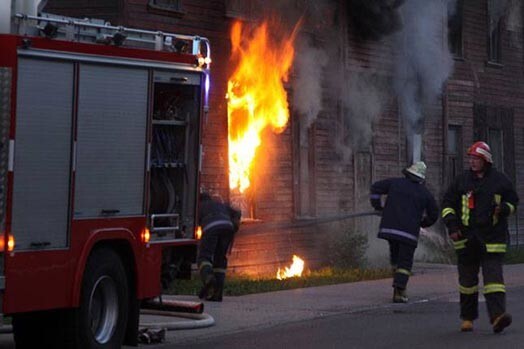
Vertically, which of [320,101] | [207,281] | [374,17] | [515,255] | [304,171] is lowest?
[207,281]

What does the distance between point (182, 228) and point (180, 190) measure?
0.33 m

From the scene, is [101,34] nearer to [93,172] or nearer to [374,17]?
[93,172]

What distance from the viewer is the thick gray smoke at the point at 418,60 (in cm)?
2141

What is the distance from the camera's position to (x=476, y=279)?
1084 centimetres

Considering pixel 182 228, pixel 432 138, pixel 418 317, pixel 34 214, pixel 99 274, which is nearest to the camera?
pixel 34 214

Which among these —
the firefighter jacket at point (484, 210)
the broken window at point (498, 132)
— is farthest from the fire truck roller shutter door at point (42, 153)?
the broken window at point (498, 132)

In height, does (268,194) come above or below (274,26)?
below

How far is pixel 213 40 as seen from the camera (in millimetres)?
17234

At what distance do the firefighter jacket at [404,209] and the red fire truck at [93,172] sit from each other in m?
4.49

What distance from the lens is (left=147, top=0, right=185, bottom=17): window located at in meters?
16.1

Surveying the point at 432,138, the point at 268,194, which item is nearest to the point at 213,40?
the point at 268,194

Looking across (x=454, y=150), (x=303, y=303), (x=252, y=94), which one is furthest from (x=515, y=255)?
(x=303, y=303)

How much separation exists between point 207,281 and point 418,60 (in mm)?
9916

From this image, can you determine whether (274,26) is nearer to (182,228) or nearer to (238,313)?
(238,313)
